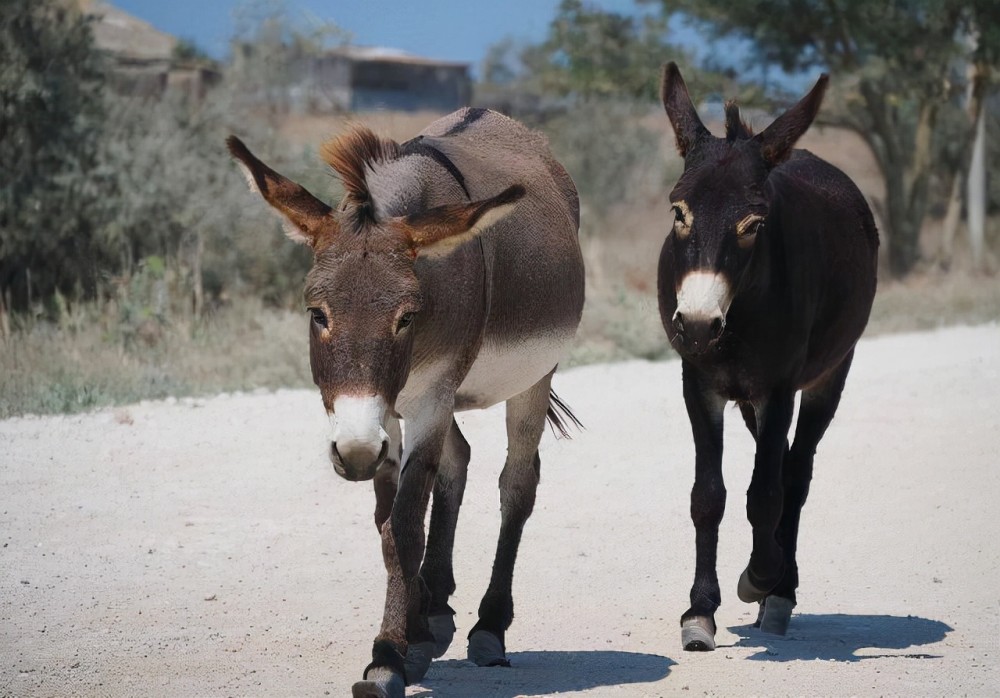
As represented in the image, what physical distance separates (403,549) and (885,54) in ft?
78.9

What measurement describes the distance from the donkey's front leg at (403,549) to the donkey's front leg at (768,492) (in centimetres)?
179

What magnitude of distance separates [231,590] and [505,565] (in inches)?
67.8

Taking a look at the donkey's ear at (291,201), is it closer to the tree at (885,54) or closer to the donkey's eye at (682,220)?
the donkey's eye at (682,220)

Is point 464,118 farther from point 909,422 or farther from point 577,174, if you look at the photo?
point 577,174

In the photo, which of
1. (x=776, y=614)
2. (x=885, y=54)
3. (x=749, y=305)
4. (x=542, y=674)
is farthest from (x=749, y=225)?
(x=885, y=54)

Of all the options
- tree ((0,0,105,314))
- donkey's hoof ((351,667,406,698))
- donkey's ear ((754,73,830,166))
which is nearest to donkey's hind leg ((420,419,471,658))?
donkey's hoof ((351,667,406,698))

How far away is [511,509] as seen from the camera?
6.05m

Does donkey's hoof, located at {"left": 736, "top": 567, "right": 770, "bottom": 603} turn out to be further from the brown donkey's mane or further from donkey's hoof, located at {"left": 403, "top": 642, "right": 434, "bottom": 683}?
the brown donkey's mane

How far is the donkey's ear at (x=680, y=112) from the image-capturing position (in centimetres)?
628

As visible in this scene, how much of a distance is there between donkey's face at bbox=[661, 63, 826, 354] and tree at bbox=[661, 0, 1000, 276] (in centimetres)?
2094

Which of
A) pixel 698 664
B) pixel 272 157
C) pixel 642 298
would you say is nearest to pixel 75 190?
pixel 272 157

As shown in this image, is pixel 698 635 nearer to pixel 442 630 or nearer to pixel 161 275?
pixel 442 630

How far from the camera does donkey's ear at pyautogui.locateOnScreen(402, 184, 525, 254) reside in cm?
458

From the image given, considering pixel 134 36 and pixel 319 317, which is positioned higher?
pixel 134 36
